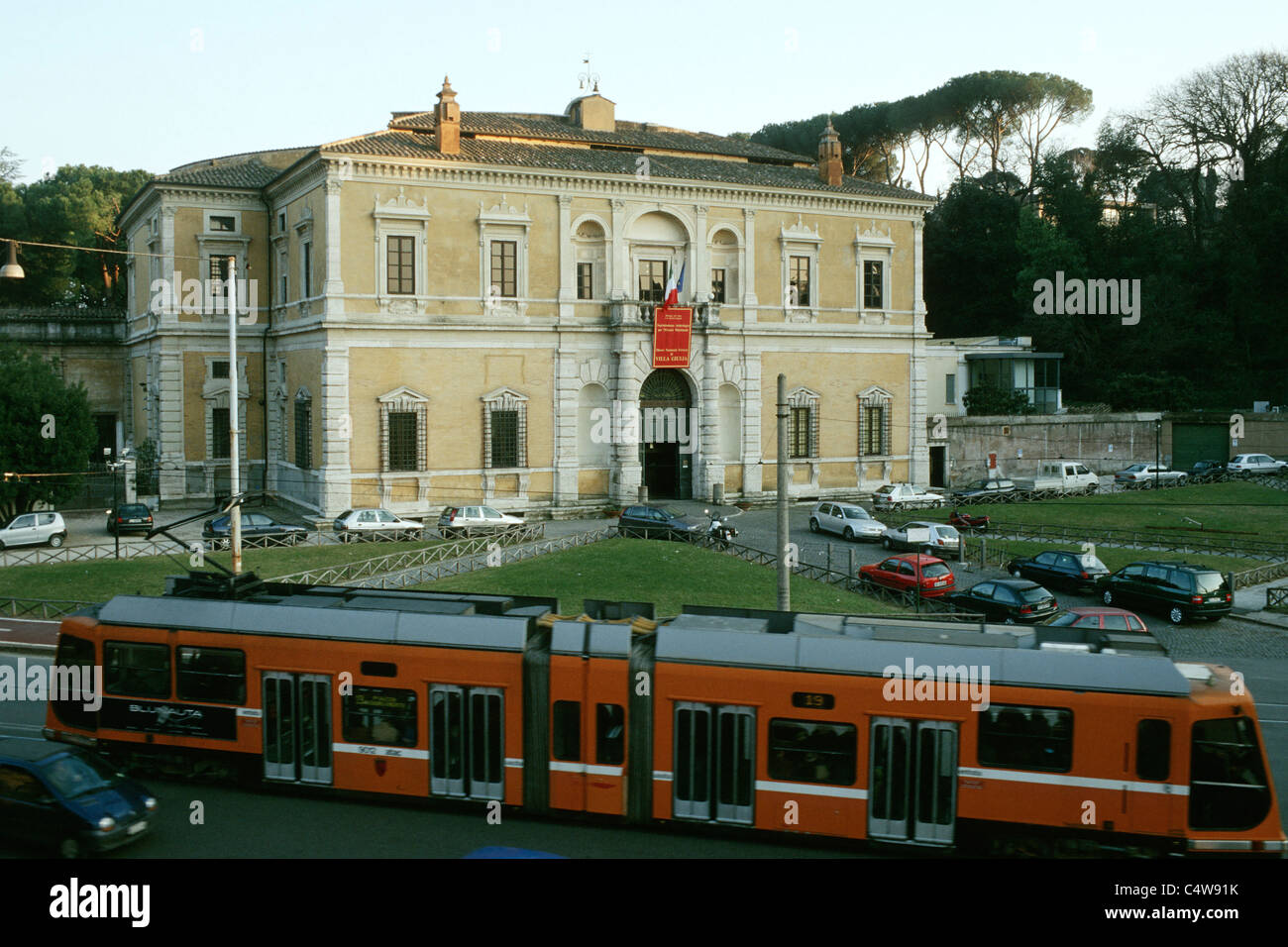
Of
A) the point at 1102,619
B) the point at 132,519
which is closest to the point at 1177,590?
the point at 1102,619

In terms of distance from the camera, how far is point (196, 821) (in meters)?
15.0

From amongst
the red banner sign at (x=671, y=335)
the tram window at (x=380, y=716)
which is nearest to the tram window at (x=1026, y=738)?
the tram window at (x=380, y=716)

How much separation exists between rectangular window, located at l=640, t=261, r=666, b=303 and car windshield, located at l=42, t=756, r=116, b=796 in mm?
37661

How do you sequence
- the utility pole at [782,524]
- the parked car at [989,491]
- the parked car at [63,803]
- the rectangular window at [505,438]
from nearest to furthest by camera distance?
the parked car at [63,803]
the utility pole at [782,524]
the rectangular window at [505,438]
the parked car at [989,491]

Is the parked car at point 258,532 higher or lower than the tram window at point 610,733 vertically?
higher

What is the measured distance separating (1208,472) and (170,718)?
2311 inches

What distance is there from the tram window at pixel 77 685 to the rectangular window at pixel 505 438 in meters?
29.7

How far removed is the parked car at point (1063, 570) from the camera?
3438 centimetres

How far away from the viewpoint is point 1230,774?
1302cm

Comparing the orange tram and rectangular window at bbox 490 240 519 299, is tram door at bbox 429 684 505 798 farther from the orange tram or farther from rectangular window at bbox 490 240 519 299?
rectangular window at bbox 490 240 519 299

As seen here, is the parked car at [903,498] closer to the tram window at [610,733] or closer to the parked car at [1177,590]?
the parked car at [1177,590]
